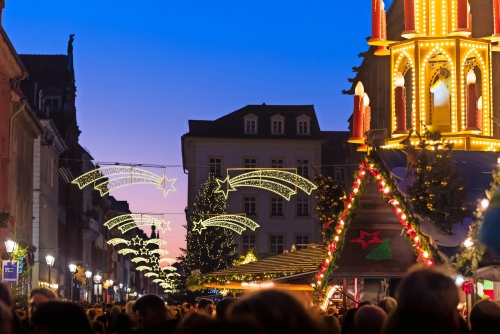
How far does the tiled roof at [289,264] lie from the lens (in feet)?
65.3

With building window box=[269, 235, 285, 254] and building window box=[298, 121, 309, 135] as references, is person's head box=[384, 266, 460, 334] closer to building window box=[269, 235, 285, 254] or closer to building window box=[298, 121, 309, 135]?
building window box=[269, 235, 285, 254]

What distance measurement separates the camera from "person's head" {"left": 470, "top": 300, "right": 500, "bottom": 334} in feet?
21.8

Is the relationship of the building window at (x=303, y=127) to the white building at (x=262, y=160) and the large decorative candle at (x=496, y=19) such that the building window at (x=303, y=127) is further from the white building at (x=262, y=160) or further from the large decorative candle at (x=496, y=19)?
the large decorative candle at (x=496, y=19)

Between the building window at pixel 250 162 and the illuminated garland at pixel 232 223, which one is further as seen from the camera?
the building window at pixel 250 162

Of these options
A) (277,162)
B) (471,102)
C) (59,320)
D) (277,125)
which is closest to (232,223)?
(471,102)

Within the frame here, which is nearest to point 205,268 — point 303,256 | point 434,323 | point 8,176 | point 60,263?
point 60,263

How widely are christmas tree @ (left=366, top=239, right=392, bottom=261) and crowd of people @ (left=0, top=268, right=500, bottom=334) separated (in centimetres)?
739

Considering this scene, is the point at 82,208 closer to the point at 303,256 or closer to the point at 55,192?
the point at 55,192

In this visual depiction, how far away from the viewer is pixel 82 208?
89812 millimetres

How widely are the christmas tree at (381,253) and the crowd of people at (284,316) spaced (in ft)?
24.2

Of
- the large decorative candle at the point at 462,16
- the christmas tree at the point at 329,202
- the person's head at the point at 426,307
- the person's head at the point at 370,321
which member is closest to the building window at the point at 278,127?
the christmas tree at the point at 329,202

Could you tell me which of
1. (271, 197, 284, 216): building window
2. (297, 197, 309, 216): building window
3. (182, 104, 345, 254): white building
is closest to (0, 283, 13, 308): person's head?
(182, 104, 345, 254): white building

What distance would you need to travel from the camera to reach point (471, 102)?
17156 mm

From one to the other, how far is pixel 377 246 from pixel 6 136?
30112 millimetres
